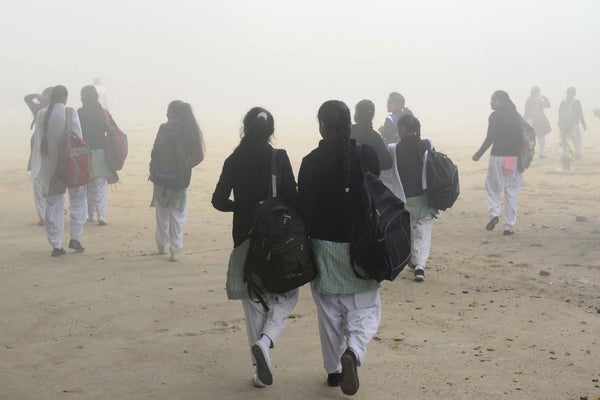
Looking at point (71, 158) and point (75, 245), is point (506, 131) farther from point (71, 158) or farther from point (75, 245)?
point (75, 245)

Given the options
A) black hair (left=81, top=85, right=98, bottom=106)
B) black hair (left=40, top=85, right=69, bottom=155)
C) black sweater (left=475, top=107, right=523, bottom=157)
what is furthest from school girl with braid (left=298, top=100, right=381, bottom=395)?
black hair (left=81, top=85, right=98, bottom=106)

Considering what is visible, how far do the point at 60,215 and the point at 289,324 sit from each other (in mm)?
4180

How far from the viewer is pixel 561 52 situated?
80.6 m

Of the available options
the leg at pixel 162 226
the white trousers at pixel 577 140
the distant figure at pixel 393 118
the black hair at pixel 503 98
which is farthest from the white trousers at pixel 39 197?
the white trousers at pixel 577 140

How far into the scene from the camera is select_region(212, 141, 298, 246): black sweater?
522cm

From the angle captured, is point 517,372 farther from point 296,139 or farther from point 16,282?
point 296,139

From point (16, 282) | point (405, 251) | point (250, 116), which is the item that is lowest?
point (16, 282)

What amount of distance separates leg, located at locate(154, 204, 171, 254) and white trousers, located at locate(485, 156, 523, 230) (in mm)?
4640

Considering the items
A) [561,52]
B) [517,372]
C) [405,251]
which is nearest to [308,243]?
[405,251]

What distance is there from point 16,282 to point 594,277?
604 cm

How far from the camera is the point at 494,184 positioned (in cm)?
1170

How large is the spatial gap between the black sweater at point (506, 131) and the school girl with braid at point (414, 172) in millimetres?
3032

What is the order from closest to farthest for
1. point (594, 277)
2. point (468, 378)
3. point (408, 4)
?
point (468, 378) < point (594, 277) < point (408, 4)

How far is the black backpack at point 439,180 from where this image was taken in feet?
27.5
